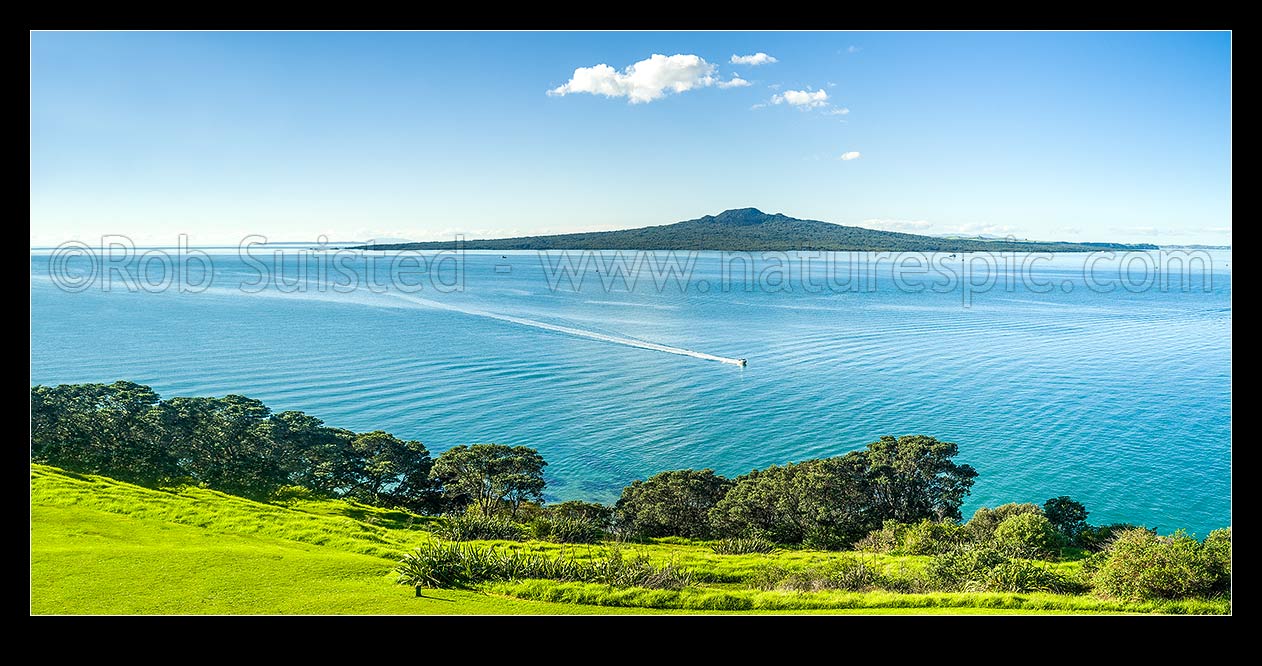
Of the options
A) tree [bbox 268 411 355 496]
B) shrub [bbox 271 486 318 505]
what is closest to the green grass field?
shrub [bbox 271 486 318 505]

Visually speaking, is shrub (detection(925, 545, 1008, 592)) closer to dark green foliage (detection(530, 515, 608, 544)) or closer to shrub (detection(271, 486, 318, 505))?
dark green foliage (detection(530, 515, 608, 544))

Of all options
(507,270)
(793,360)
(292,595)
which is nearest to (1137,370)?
(793,360)

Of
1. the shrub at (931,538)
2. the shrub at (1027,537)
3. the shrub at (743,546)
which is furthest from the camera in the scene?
the shrub at (743,546)

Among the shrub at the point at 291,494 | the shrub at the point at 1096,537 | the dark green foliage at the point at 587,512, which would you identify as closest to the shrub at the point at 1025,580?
the shrub at the point at 1096,537

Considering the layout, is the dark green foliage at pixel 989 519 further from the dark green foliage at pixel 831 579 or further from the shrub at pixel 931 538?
the dark green foliage at pixel 831 579
